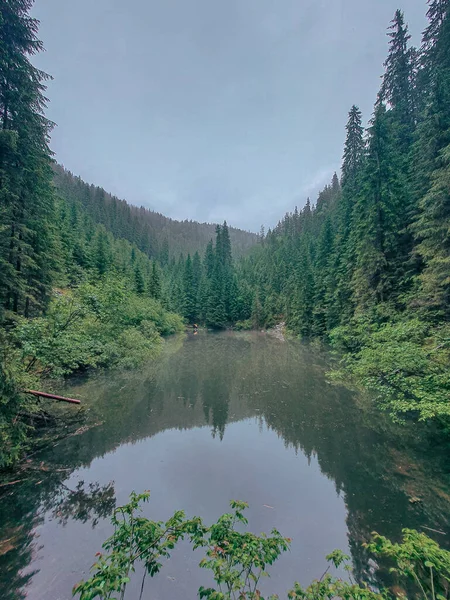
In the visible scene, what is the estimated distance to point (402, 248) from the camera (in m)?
16.2

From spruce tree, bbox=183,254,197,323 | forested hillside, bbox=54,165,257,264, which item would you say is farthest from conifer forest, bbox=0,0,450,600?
forested hillside, bbox=54,165,257,264

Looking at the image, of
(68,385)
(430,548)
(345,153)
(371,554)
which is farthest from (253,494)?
(345,153)

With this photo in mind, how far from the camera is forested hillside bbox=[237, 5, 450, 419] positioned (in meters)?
8.46

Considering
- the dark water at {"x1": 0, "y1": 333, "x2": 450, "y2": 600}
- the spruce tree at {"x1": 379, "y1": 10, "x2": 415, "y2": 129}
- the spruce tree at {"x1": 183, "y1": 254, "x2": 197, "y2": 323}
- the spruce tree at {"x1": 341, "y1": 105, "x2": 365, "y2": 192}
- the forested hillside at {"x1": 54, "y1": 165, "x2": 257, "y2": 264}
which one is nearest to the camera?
the dark water at {"x1": 0, "y1": 333, "x2": 450, "y2": 600}

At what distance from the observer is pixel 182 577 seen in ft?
13.4

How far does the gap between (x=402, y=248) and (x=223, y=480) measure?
51.2ft

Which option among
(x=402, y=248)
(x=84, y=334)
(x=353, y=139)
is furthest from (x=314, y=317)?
(x=84, y=334)

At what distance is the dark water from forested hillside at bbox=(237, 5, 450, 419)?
1.63 meters

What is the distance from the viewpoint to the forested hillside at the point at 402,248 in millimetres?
8461

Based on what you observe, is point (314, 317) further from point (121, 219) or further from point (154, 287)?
point (121, 219)

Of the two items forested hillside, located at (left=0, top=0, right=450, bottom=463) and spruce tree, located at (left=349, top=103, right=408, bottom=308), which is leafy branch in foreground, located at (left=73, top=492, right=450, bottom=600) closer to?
forested hillside, located at (left=0, top=0, right=450, bottom=463)

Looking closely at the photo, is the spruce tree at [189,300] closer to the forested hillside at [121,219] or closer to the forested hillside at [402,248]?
the forested hillside at [402,248]

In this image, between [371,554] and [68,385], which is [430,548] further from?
[68,385]

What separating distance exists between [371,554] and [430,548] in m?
2.35
